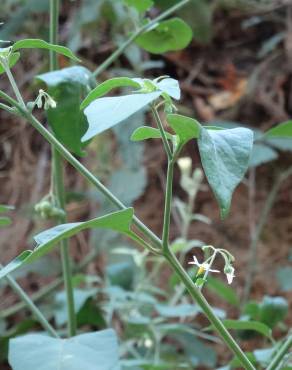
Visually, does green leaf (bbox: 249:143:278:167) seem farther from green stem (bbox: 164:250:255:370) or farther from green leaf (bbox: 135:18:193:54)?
green stem (bbox: 164:250:255:370)

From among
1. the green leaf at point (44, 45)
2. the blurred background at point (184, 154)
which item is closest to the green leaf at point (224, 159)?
the green leaf at point (44, 45)

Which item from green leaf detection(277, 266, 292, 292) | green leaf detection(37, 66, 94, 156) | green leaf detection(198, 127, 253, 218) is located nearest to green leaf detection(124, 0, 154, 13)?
green leaf detection(37, 66, 94, 156)

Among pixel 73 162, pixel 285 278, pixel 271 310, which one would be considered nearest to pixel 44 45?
pixel 73 162

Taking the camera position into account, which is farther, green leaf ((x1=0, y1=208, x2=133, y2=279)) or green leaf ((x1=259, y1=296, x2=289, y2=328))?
green leaf ((x1=259, y1=296, x2=289, y2=328))

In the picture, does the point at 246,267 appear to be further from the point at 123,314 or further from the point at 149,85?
the point at 149,85

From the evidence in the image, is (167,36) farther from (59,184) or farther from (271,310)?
(271,310)

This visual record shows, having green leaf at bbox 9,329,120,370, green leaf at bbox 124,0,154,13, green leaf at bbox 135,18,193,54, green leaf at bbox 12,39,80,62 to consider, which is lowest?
green leaf at bbox 9,329,120,370
